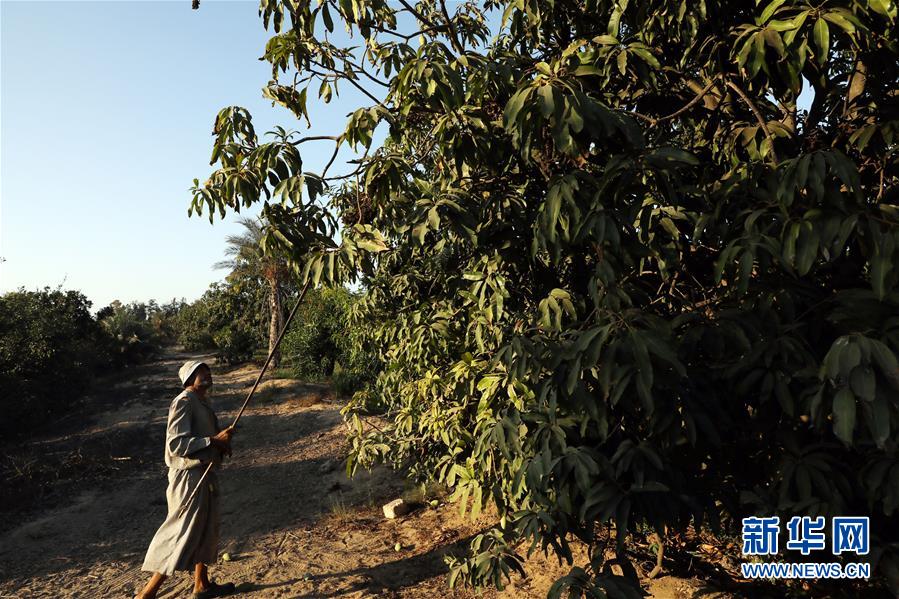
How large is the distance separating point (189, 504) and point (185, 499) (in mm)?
45

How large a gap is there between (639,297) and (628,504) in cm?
89

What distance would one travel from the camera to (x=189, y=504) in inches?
152

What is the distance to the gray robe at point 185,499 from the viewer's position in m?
3.77

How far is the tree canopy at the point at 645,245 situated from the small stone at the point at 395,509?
2.08 meters

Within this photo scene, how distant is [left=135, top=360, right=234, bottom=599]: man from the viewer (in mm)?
3762

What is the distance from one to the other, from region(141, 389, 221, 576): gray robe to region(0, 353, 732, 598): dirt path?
500mm

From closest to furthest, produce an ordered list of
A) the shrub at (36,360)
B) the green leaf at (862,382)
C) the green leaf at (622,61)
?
the green leaf at (862,382)
the green leaf at (622,61)
the shrub at (36,360)

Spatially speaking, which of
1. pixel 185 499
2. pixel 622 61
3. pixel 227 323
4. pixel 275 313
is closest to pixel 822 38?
pixel 622 61

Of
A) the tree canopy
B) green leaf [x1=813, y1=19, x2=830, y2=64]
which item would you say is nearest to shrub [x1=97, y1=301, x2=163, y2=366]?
the tree canopy

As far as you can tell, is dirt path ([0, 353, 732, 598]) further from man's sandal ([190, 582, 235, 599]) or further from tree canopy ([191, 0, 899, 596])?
tree canopy ([191, 0, 899, 596])

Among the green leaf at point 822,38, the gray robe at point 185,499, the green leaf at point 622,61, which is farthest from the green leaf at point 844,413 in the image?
the gray robe at point 185,499

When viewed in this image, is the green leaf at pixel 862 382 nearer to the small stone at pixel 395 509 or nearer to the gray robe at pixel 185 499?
the gray robe at pixel 185 499

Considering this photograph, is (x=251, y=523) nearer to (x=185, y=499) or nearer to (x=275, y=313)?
(x=185, y=499)

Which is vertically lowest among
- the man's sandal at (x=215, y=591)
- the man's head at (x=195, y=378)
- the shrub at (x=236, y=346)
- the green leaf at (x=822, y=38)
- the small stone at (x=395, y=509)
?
the man's sandal at (x=215, y=591)
